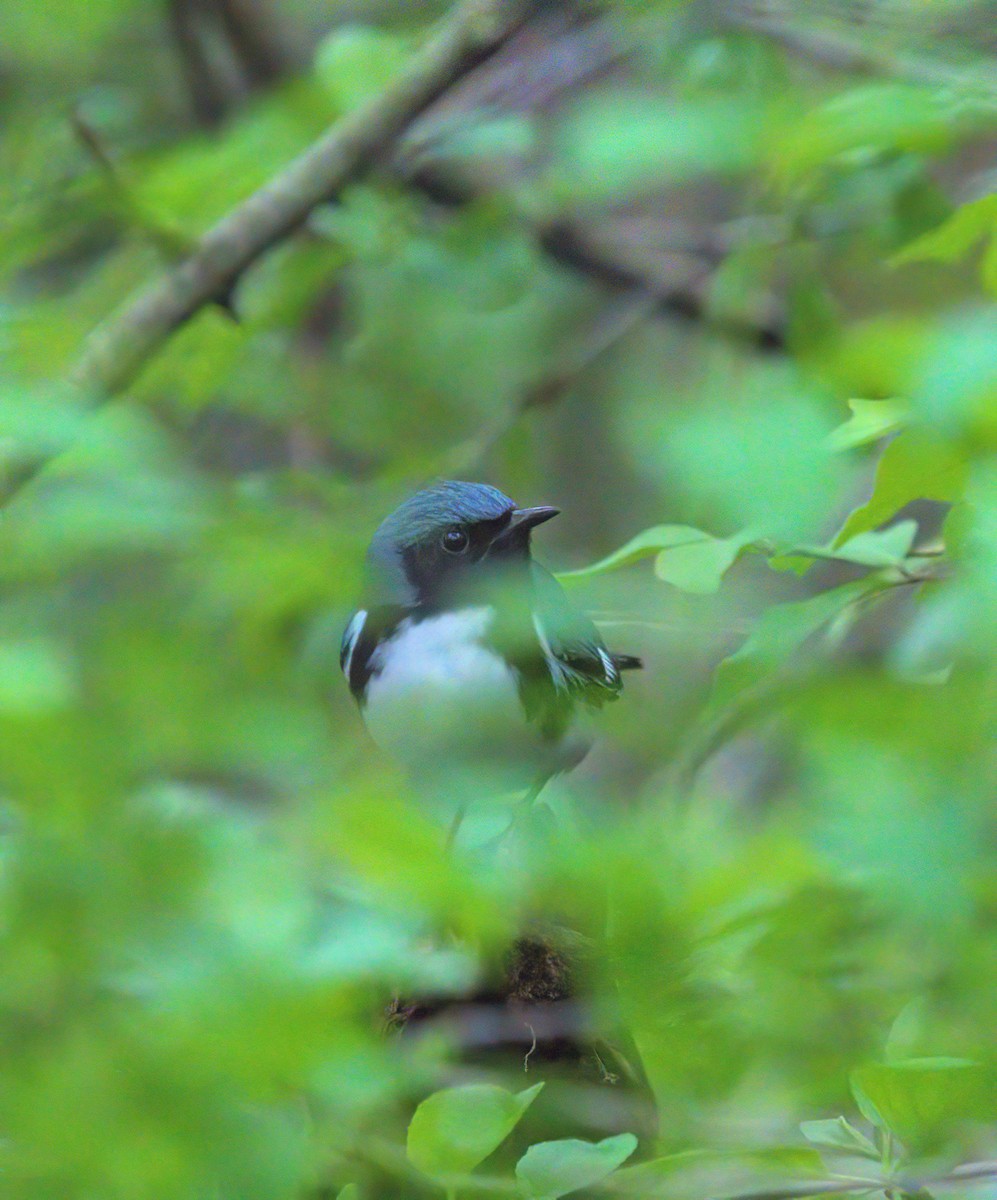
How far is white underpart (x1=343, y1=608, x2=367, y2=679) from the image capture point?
1803 millimetres

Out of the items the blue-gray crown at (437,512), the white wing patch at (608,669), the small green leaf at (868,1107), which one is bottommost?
the white wing patch at (608,669)

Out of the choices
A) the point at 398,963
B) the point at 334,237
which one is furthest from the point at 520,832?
the point at 334,237

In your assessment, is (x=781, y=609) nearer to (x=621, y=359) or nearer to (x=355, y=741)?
(x=355, y=741)

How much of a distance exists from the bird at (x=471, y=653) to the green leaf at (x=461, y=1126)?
335 mm

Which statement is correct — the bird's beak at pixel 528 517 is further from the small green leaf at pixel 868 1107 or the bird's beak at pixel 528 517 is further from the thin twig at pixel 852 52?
the small green leaf at pixel 868 1107

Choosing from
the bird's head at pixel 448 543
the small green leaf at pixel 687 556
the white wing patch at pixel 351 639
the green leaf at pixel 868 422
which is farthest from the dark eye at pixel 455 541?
the green leaf at pixel 868 422

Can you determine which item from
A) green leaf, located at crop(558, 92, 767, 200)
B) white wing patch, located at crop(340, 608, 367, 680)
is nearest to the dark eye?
white wing patch, located at crop(340, 608, 367, 680)

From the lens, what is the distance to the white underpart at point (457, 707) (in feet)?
5.04

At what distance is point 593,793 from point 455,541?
382 mm

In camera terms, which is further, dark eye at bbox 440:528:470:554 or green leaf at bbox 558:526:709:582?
dark eye at bbox 440:528:470:554

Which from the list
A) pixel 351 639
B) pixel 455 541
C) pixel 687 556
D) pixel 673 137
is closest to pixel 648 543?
pixel 687 556

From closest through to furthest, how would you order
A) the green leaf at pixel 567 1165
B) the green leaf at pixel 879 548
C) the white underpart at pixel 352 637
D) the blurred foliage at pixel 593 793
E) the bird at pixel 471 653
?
1. the blurred foliage at pixel 593 793
2. the green leaf at pixel 567 1165
3. the green leaf at pixel 879 548
4. the bird at pixel 471 653
5. the white underpart at pixel 352 637

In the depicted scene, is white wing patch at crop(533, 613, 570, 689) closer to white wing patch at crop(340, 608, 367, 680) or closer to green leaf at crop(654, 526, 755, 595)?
white wing patch at crop(340, 608, 367, 680)

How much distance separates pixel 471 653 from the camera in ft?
5.18
